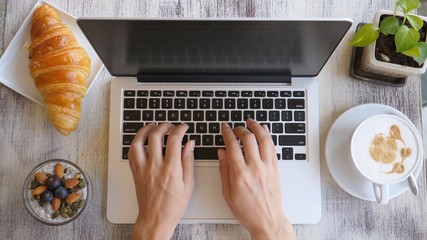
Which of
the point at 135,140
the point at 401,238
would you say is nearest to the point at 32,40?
the point at 135,140

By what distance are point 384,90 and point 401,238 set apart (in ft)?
0.96

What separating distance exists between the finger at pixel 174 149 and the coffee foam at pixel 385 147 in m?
0.31

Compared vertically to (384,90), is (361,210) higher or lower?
lower

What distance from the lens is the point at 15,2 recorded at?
0.88 m

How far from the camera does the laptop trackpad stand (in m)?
0.80

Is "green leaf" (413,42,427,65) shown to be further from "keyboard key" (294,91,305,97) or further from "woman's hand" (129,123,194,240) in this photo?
"woman's hand" (129,123,194,240)

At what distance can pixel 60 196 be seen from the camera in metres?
0.76

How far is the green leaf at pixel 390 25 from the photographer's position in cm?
73

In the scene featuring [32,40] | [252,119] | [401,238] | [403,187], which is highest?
[32,40]

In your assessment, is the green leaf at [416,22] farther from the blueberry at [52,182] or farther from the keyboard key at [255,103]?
the blueberry at [52,182]

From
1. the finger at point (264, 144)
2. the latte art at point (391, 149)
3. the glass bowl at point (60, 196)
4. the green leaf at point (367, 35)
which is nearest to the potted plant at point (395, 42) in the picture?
the green leaf at point (367, 35)

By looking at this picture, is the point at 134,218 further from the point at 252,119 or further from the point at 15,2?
the point at 15,2

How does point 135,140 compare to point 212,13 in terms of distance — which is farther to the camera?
point 212,13

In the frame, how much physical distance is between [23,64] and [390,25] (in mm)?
706
